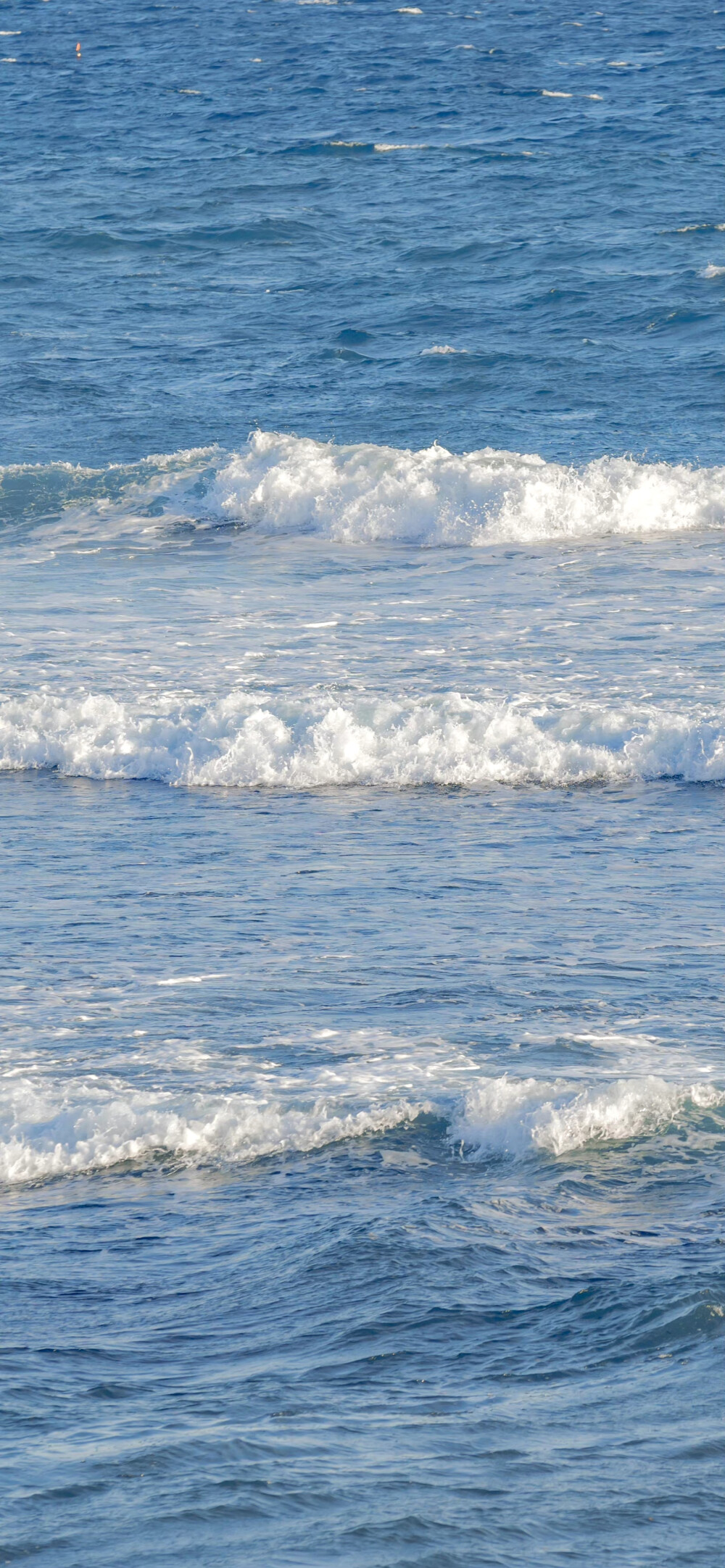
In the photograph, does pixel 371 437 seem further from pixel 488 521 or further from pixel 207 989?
pixel 207 989

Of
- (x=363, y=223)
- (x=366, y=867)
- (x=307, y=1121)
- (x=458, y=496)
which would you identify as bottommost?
(x=366, y=867)

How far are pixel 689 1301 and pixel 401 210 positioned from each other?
22860 millimetres

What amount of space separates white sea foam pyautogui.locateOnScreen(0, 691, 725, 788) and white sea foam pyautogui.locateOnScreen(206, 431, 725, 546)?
17.8 ft

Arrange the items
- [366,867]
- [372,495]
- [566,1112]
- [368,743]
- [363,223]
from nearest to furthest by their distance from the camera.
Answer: [566,1112] → [366,867] → [368,743] → [372,495] → [363,223]

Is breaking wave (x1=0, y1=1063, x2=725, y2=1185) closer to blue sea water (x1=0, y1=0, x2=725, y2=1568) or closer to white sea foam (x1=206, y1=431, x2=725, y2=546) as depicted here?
blue sea water (x1=0, y1=0, x2=725, y2=1568)

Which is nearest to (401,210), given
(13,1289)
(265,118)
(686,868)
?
(265,118)

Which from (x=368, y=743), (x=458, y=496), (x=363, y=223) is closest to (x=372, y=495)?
(x=458, y=496)

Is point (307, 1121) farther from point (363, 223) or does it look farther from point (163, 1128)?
point (363, 223)

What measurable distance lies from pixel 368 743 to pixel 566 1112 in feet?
16.7

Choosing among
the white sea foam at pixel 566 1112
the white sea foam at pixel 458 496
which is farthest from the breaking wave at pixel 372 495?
the white sea foam at pixel 566 1112

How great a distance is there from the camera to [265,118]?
29.6 m

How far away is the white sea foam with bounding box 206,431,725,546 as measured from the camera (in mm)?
16609

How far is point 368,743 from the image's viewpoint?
11.0 metres

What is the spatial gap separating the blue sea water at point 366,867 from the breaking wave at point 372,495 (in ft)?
0.17
